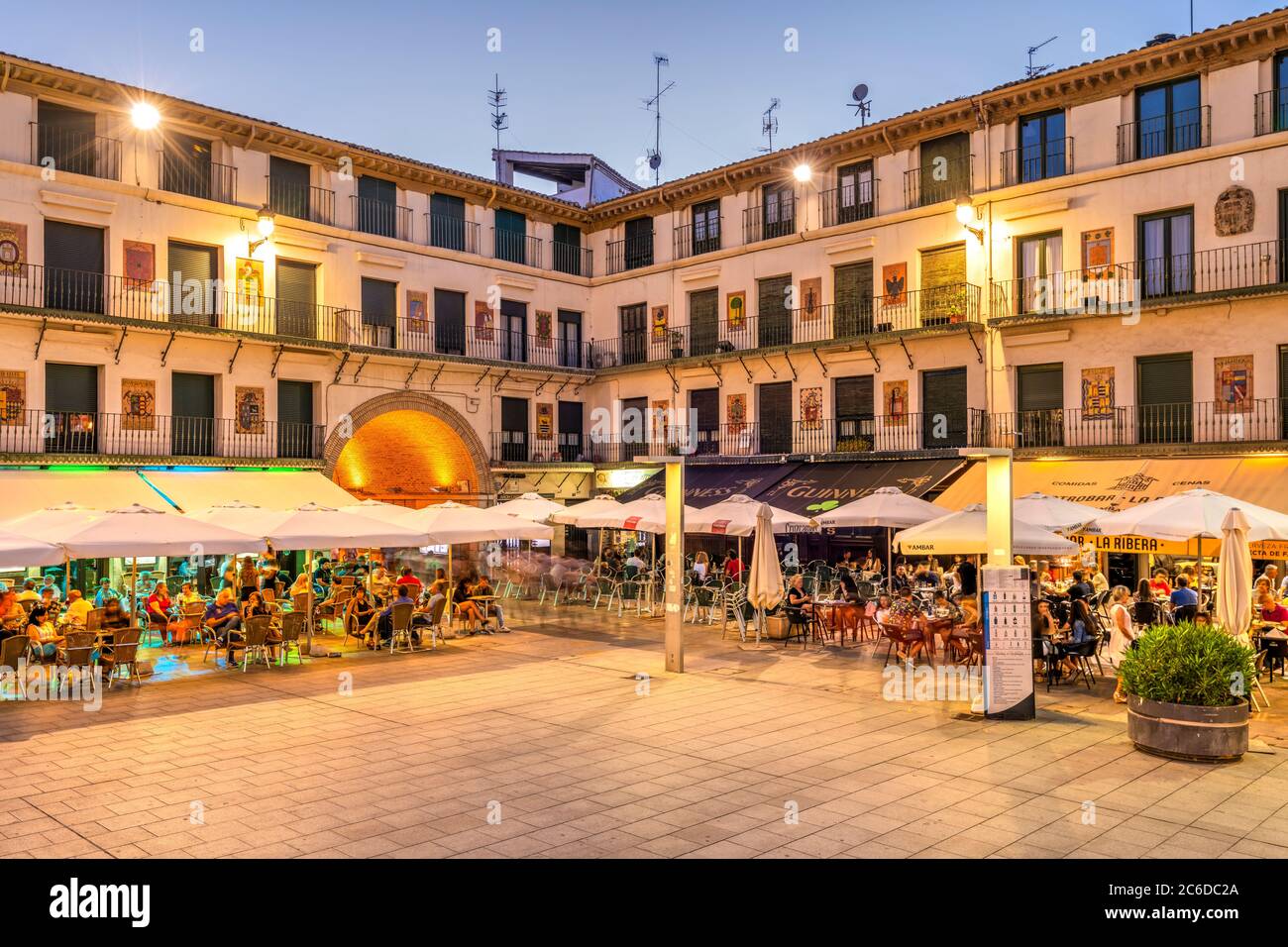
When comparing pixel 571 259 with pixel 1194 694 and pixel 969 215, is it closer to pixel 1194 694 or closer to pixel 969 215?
pixel 969 215

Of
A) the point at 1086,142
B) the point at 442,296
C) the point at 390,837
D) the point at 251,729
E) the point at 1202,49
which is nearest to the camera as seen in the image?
the point at 390,837

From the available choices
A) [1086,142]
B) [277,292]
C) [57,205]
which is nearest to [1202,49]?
[1086,142]

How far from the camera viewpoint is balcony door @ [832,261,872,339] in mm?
26797

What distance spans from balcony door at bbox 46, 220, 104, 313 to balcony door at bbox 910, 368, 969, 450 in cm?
1962

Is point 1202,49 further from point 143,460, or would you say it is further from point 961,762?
point 143,460

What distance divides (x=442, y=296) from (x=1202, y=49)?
64.7 ft

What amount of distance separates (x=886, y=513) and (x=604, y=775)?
10.6 metres

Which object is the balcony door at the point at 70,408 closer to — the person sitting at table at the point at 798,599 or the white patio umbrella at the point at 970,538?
the person sitting at table at the point at 798,599

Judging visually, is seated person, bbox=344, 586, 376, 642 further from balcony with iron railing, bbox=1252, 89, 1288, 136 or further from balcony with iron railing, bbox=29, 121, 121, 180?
balcony with iron railing, bbox=1252, 89, 1288, 136

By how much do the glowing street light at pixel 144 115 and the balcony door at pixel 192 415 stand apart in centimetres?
569

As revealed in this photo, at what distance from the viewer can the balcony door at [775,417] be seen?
93.4ft

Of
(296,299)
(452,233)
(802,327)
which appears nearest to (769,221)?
(802,327)

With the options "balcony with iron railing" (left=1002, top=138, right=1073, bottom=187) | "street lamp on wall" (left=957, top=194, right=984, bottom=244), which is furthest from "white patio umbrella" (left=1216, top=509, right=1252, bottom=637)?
"balcony with iron railing" (left=1002, top=138, right=1073, bottom=187)

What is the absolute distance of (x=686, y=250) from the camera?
30.8 m
